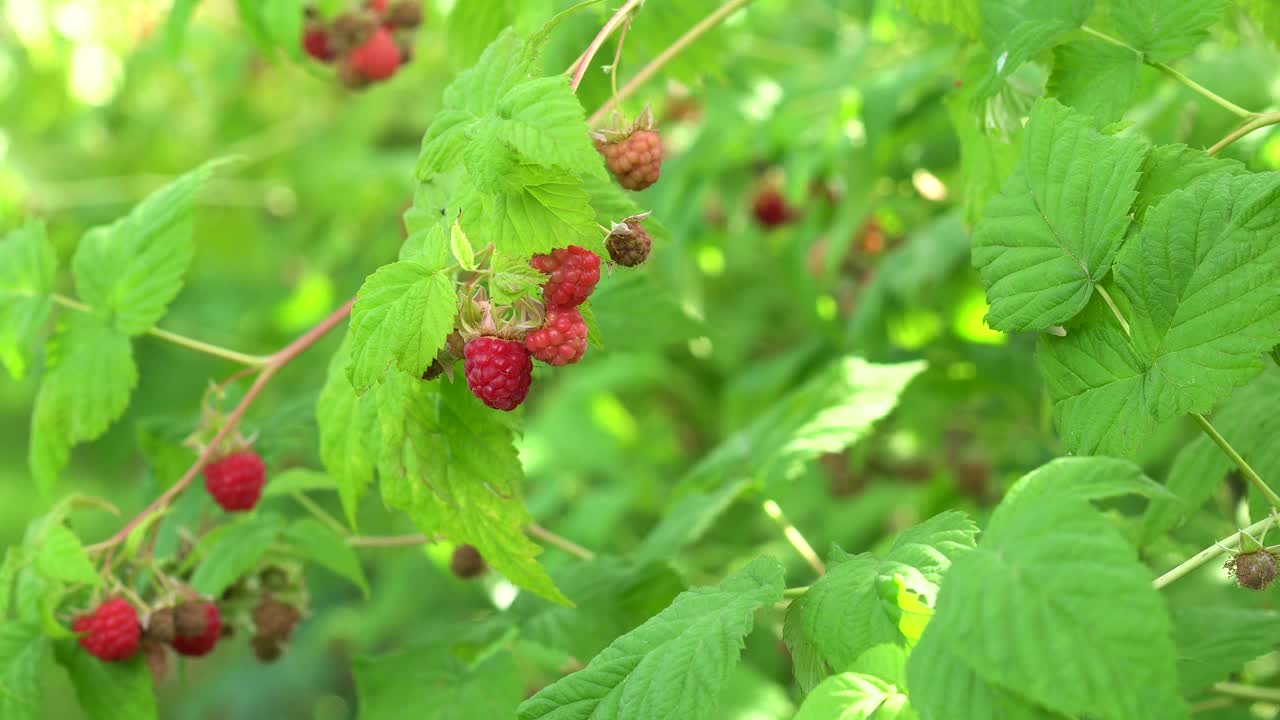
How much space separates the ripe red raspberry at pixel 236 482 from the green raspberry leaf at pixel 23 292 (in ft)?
1.05

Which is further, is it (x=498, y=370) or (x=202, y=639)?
(x=202, y=639)

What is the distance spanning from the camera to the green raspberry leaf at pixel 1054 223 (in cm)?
111

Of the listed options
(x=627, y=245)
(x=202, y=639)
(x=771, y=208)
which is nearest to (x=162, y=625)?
(x=202, y=639)

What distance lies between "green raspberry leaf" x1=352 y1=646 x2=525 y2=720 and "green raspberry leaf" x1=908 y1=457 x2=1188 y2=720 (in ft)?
2.62

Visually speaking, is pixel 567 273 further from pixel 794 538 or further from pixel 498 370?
pixel 794 538

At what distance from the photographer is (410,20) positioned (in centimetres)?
215

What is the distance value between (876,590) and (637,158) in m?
0.49

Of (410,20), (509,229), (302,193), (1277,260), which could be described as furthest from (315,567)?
(1277,260)

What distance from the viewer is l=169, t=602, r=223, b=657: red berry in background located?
5.25 feet

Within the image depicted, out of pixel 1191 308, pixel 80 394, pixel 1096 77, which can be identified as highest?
pixel 80 394

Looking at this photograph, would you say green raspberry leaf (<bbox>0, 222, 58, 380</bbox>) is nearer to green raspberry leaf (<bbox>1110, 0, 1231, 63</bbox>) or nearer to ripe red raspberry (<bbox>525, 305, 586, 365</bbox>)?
ripe red raspberry (<bbox>525, 305, 586, 365</bbox>)

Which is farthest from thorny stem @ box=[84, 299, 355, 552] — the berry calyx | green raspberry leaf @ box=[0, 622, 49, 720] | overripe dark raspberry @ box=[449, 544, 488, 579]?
the berry calyx

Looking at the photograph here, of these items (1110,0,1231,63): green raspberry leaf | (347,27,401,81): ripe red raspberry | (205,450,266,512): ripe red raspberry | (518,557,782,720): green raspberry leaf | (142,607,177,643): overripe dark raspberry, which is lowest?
(518,557,782,720): green raspberry leaf

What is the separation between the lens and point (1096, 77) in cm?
129
